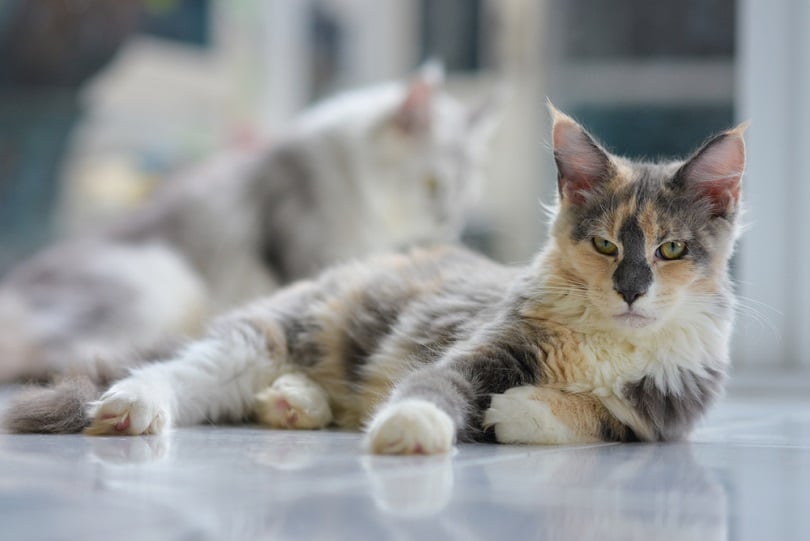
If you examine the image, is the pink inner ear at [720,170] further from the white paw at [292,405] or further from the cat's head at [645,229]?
the white paw at [292,405]

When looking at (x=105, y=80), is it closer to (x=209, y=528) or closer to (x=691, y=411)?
(x=691, y=411)

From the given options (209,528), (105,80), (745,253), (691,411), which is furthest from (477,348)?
(105,80)

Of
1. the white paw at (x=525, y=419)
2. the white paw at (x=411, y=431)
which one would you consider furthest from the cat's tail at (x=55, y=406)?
the white paw at (x=525, y=419)

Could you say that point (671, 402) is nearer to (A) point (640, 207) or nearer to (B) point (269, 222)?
(A) point (640, 207)

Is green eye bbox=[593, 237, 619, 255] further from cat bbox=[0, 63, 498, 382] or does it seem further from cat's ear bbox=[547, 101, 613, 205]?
cat bbox=[0, 63, 498, 382]

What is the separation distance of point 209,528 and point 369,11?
4961mm

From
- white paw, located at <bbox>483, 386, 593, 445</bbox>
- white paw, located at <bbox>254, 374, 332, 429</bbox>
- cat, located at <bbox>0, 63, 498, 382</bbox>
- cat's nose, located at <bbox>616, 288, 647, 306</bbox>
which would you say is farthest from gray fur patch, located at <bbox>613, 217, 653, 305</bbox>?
cat, located at <bbox>0, 63, 498, 382</bbox>

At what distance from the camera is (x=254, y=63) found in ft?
18.9

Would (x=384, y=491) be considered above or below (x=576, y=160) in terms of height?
below

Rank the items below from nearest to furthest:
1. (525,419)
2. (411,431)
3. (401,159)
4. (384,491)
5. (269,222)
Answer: (384,491)
(411,431)
(525,419)
(269,222)
(401,159)

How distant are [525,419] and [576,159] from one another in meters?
0.58

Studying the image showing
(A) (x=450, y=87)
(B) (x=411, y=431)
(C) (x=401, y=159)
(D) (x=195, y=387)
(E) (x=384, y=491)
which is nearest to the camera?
(E) (x=384, y=491)

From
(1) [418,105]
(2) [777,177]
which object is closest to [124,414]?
(1) [418,105]

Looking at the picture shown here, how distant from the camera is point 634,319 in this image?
6.42ft
